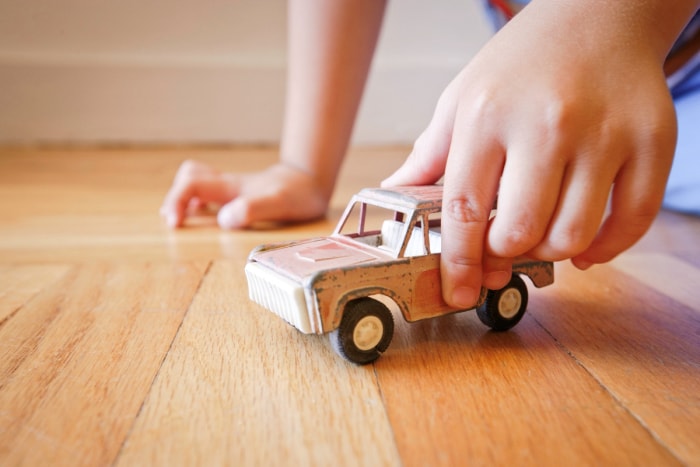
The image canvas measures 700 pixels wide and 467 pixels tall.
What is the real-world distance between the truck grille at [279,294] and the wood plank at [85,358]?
12 centimetres

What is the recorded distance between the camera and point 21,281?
3.01 ft

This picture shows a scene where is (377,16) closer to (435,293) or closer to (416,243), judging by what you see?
(416,243)

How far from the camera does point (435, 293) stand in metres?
0.68

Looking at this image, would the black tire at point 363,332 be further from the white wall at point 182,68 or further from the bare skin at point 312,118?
the white wall at point 182,68

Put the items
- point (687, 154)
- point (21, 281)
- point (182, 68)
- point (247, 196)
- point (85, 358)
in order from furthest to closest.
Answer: point (182, 68) < point (687, 154) < point (247, 196) < point (21, 281) < point (85, 358)

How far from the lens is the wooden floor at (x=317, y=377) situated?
19.6 inches

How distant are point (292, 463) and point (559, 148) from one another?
0.36 meters

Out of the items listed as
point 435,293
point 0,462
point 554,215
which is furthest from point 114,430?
point 554,215

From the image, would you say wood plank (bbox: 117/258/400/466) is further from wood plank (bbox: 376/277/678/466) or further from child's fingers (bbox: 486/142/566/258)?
child's fingers (bbox: 486/142/566/258)

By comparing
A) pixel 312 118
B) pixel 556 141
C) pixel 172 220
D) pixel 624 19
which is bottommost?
pixel 172 220

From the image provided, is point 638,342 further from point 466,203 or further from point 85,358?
point 85,358

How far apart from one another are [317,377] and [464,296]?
0.18 meters

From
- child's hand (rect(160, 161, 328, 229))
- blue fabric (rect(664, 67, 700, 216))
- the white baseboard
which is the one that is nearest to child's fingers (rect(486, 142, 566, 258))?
child's hand (rect(160, 161, 328, 229))

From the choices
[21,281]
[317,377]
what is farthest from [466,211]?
[21,281]
